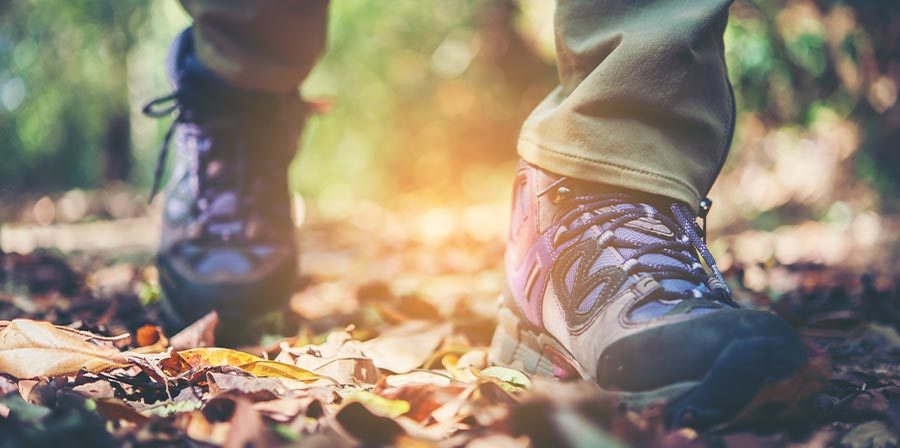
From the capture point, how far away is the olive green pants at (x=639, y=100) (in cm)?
113

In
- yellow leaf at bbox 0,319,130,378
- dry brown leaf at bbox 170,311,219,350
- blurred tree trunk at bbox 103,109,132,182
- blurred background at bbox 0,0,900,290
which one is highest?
yellow leaf at bbox 0,319,130,378

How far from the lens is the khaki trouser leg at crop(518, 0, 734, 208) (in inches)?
44.4

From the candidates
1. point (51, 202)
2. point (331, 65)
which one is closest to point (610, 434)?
point (331, 65)

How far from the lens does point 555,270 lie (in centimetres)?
114

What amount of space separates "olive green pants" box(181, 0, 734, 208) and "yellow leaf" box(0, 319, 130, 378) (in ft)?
2.49

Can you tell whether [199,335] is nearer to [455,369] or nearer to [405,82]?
[455,369]

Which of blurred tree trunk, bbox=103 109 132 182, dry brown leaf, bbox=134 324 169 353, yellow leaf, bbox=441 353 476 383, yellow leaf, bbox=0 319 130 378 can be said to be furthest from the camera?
blurred tree trunk, bbox=103 109 132 182

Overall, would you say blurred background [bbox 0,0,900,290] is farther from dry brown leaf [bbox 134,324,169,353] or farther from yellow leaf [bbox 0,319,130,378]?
yellow leaf [bbox 0,319,130,378]

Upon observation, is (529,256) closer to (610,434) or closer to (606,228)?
(606,228)

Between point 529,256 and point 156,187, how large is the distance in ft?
3.38

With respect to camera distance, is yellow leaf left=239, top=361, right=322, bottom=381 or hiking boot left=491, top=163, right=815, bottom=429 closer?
hiking boot left=491, top=163, right=815, bottom=429

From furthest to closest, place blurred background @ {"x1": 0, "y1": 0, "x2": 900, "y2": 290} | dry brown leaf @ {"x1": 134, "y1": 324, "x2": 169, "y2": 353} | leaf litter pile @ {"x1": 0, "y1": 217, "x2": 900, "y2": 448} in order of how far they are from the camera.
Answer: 1. blurred background @ {"x1": 0, "y1": 0, "x2": 900, "y2": 290}
2. dry brown leaf @ {"x1": 134, "y1": 324, "x2": 169, "y2": 353}
3. leaf litter pile @ {"x1": 0, "y1": 217, "x2": 900, "y2": 448}

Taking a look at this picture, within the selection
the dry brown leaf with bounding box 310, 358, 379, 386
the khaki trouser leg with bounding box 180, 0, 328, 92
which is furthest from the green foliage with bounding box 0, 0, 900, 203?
the dry brown leaf with bounding box 310, 358, 379, 386

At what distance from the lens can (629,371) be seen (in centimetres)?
93
